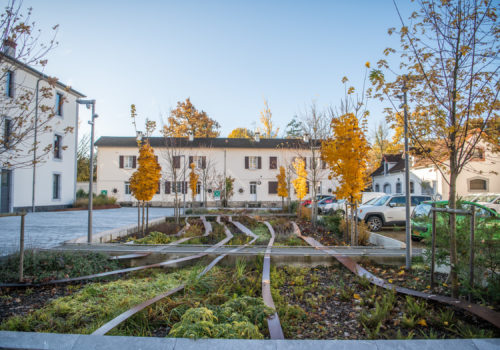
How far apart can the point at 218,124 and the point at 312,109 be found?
33419mm

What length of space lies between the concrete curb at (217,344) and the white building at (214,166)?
30106mm

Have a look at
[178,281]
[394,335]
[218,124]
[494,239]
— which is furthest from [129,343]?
[218,124]

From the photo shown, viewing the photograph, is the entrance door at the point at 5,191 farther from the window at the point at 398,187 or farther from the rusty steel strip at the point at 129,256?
the window at the point at 398,187

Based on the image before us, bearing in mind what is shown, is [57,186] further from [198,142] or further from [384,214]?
[384,214]

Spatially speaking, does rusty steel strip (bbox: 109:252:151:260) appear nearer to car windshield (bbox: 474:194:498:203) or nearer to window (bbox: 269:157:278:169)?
car windshield (bbox: 474:194:498:203)

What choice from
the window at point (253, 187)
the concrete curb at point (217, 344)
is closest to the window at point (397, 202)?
the concrete curb at point (217, 344)

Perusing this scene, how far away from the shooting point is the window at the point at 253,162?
3466 cm

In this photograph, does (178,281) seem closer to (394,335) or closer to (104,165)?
(394,335)

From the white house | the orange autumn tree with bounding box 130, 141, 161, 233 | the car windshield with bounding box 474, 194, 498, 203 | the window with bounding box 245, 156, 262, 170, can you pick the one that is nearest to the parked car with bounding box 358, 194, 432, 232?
the car windshield with bounding box 474, 194, 498, 203

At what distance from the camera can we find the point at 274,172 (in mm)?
34656

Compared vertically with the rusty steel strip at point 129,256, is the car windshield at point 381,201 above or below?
above

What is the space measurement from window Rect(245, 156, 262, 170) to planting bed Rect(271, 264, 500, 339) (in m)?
30.3

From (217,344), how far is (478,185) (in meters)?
28.5

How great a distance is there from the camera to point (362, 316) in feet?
10.5
